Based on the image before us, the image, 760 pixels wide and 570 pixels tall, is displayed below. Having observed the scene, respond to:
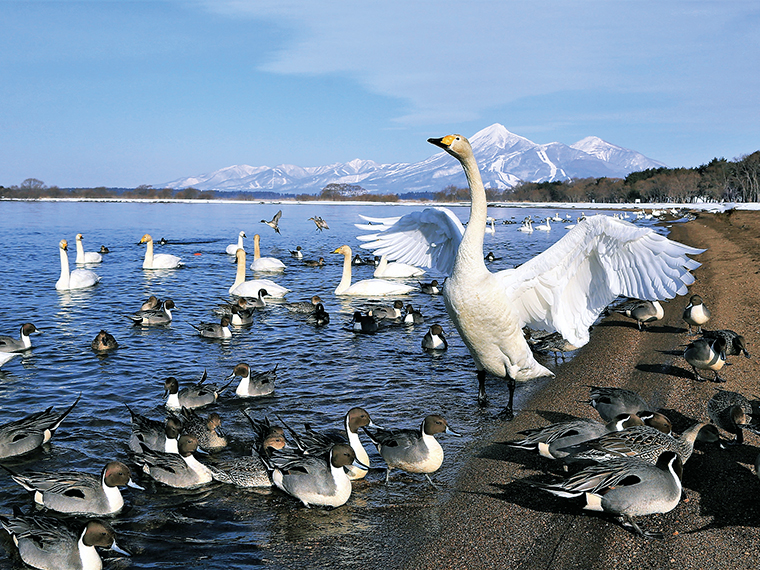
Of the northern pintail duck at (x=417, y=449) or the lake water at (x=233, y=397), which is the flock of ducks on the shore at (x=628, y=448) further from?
the lake water at (x=233, y=397)

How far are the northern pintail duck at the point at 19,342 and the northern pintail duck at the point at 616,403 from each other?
36.0 ft

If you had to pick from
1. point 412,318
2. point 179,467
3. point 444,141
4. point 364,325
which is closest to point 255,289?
point 364,325

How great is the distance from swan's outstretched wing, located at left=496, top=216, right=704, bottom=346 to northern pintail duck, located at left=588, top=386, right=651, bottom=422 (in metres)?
0.97

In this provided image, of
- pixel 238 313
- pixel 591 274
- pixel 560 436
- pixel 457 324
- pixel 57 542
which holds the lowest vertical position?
pixel 57 542

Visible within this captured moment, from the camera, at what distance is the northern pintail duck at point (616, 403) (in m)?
7.74

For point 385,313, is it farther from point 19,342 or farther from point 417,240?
point 19,342

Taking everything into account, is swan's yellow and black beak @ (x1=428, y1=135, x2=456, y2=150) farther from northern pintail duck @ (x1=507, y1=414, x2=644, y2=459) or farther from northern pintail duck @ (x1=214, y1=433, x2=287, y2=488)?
northern pintail duck @ (x1=214, y1=433, x2=287, y2=488)

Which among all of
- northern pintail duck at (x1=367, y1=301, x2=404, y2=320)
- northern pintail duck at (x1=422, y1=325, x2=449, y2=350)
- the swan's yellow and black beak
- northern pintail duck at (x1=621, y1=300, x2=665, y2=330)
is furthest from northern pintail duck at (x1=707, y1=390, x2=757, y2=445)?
northern pintail duck at (x1=367, y1=301, x2=404, y2=320)

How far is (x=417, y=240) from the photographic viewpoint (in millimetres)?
10258

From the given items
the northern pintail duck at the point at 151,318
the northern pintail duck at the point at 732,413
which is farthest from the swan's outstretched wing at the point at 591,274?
the northern pintail duck at the point at 151,318

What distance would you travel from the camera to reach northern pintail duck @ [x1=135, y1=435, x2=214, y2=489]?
6648 millimetres

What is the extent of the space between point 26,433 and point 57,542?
292 cm

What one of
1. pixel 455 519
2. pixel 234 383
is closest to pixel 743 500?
pixel 455 519

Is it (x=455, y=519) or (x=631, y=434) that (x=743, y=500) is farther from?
(x=455, y=519)
